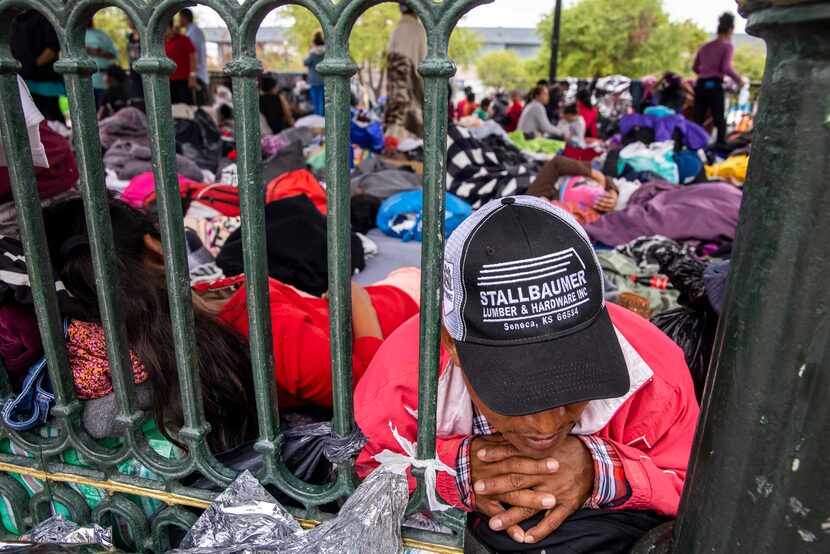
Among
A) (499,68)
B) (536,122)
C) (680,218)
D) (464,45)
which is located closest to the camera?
(680,218)

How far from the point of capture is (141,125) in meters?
6.41

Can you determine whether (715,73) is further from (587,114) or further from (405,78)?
(405,78)

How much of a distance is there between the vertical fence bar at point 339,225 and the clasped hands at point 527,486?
35 centimetres

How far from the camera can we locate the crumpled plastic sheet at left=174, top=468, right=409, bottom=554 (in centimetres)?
110

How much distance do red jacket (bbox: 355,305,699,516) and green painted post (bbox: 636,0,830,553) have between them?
587 millimetres

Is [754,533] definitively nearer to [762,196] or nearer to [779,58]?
[762,196]

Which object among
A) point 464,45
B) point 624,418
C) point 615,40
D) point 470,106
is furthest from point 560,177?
point 464,45

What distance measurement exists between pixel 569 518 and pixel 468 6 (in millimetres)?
1092

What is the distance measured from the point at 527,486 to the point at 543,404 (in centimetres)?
22

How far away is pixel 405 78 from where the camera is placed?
8.70 meters

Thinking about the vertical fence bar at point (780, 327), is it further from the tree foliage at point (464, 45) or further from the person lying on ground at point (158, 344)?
the tree foliage at point (464, 45)

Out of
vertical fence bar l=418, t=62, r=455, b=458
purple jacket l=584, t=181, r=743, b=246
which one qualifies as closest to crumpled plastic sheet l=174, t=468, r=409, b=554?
vertical fence bar l=418, t=62, r=455, b=458

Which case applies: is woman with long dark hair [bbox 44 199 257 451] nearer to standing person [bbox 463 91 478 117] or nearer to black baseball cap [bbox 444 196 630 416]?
black baseball cap [bbox 444 196 630 416]

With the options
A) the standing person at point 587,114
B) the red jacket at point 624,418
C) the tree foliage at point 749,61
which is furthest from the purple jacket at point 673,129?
the tree foliage at point 749,61
